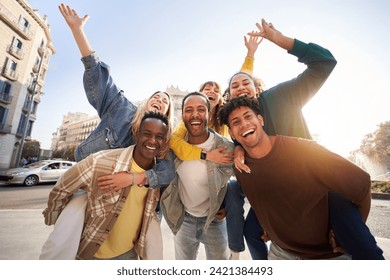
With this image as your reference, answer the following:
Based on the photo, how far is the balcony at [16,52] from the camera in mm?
16827

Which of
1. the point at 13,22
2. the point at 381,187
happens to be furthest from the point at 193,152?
the point at 13,22

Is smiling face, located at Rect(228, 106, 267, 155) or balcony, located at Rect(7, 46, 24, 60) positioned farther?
balcony, located at Rect(7, 46, 24, 60)

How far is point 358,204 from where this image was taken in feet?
3.95

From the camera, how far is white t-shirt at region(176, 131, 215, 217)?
1.89 metres

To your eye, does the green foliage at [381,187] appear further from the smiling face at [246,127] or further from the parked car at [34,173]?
the parked car at [34,173]

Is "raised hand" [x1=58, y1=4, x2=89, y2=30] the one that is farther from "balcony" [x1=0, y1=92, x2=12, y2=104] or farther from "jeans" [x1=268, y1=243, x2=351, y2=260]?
"balcony" [x1=0, y1=92, x2=12, y2=104]

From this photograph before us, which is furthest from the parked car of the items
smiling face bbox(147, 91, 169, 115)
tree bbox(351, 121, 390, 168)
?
tree bbox(351, 121, 390, 168)

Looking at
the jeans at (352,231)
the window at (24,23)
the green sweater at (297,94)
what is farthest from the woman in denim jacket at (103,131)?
the window at (24,23)

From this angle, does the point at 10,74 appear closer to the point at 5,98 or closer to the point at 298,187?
the point at 5,98

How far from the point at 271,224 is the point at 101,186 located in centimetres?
131

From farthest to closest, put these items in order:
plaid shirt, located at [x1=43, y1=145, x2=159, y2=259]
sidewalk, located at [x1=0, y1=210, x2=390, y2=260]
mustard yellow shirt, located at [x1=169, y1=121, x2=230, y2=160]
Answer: sidewalk, located at [x1=0, y1=210, x2=390, y2=260], mustard yellow shirt, located at [x1=169, y1=121, x2=230, y2=160], plaid shirt, located at [x1=43, y1=145, x2=159, y2=259]

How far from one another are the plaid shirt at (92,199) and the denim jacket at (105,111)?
0.38m

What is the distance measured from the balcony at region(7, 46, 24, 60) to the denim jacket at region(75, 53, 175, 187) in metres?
23.0

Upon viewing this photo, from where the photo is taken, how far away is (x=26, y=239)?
3.00 meters
